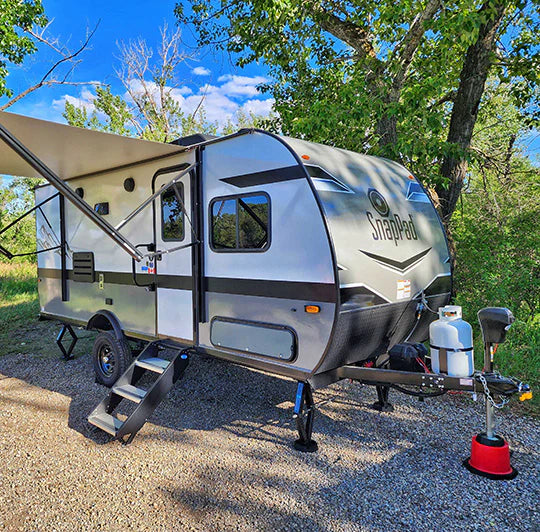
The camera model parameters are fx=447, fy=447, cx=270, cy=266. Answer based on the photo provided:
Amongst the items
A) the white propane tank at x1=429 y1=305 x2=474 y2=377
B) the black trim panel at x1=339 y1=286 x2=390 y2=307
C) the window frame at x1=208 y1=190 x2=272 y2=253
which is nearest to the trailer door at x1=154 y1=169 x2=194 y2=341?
the window frame at x1=208 y1=190 x2=272 y2=253

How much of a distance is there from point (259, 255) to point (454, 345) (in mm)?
1700

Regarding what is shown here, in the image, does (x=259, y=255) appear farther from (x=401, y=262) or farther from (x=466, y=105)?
(x=466, y=105)

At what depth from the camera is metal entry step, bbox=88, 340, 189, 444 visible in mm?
3930

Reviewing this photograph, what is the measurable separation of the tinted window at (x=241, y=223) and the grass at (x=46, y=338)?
3195 mm

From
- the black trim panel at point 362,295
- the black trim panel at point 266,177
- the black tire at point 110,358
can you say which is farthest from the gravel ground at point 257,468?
the black trim panel at point 266,177

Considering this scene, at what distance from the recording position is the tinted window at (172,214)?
4.59m

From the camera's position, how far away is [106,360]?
5625 millimetres

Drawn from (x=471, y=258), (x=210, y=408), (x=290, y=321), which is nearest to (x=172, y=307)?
(x=210, y=408)

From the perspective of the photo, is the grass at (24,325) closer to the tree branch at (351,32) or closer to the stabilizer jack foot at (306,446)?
the stabilizer jack foot at (306,446)

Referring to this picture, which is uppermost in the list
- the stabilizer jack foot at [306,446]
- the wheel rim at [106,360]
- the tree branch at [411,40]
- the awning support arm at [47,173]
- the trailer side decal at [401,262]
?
the tree branch at [411,40]

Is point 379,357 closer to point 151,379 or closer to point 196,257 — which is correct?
point 196,257

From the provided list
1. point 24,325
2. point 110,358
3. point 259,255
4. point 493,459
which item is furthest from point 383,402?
point 24,325

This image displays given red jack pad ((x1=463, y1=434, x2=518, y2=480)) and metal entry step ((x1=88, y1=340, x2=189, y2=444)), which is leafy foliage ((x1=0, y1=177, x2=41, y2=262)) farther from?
red jack pad ((x1=463, y1=434, x2=518, y2=480))

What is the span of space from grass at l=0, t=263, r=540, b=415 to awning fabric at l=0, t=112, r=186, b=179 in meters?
3.26
